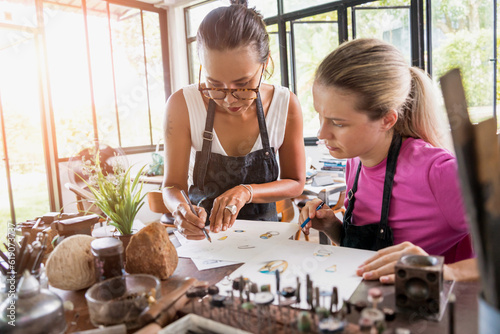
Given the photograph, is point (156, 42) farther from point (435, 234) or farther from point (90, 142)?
point (435, 234)

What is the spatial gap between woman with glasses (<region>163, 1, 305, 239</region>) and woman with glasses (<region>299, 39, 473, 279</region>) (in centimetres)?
38

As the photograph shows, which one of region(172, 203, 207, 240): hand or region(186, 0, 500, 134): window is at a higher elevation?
region(186, 0, 500, 134): window

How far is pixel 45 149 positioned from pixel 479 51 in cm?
555

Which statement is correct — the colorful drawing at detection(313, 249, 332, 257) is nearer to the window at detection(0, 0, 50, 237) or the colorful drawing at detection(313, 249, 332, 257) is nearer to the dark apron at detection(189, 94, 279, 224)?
the dark apron at detection(189, 94, 279, 224)

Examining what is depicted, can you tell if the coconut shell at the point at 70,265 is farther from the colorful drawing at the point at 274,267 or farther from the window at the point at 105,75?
the window at the point at 105,75

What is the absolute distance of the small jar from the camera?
0.94 m

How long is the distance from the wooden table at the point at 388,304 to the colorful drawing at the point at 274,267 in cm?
9

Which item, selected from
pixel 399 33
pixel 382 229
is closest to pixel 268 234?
pixel 382 229

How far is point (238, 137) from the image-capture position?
6.24 ft

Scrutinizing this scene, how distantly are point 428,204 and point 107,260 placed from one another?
101 cm

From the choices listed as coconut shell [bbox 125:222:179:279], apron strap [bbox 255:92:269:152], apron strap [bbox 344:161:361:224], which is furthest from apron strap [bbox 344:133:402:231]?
coconut shell [bbox 125:222:179:279]

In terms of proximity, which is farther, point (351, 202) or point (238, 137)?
point (238, 137)

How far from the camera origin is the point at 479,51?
4.09m

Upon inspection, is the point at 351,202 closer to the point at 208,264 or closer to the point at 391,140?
the point at 391,140
